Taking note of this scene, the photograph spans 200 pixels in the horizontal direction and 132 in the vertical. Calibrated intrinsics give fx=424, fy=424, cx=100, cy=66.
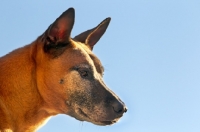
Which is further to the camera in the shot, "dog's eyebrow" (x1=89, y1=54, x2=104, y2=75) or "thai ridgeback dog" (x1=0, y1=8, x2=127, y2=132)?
"dog's eyebrow" (x1=89, y1=54, x2=104, y2=75)

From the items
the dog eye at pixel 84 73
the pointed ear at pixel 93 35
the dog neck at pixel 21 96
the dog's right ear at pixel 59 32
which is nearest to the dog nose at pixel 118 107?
the dog eye at pixel 84 73

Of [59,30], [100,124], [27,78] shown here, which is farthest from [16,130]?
[59,30]

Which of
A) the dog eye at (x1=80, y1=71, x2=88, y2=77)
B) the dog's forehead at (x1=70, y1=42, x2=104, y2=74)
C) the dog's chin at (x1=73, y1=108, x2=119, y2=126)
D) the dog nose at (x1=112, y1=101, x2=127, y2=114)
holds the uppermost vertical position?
the dog's forehead at (x1=70, y1=42, x2=104, y2=74)

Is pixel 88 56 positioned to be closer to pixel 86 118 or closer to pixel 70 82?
pixel 70 82

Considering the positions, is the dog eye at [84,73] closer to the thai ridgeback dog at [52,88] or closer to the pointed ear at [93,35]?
the thai ridgeback dog at [52,88]

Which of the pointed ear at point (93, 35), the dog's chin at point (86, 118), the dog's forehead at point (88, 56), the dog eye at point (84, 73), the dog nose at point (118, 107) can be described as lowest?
the dog's chin at point (86, 118)

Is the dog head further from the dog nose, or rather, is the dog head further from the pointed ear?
the pointed ear

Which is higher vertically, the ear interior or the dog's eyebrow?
the ear interior

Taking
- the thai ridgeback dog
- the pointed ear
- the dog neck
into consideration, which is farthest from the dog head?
the pointed ear
